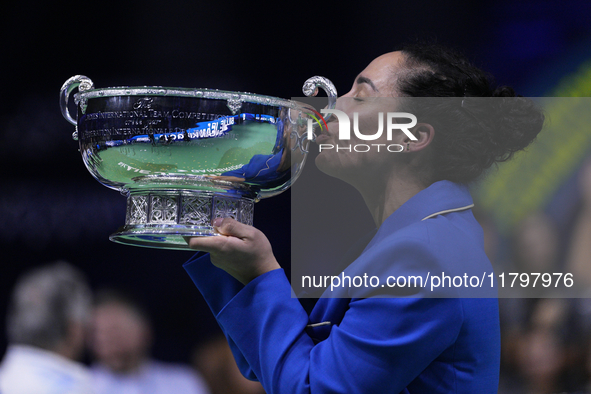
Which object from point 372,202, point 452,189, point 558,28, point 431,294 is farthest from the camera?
point 558,28

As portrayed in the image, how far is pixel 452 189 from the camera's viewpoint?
37.6 inches

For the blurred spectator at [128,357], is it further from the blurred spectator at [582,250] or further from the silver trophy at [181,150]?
the blurred spectator at [582,250]

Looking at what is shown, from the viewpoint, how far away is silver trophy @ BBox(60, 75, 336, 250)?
0.81m

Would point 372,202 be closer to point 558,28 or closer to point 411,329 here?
point 411,329

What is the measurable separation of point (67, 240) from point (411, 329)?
1625 millimetres

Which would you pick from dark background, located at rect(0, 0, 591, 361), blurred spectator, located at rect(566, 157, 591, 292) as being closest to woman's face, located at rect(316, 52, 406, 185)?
dark background, located at rect(0, 0, 591, 361)

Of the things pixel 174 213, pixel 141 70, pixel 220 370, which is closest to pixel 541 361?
pixel 220 370

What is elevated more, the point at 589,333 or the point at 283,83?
the point at 283,83

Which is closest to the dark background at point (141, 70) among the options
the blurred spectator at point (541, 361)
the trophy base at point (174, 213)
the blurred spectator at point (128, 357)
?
the blurred spectator at point (128, 357)

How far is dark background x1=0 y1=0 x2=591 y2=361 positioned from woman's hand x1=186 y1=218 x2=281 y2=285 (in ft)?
3.92

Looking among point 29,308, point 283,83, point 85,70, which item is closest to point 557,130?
point 283,83

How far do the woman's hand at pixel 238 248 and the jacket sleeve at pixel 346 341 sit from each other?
0.02 metres

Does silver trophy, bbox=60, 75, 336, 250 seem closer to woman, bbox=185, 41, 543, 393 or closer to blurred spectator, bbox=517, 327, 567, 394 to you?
woman, bbox=185, 41, 543, 393

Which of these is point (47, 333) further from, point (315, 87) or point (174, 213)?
point (315, 87)
